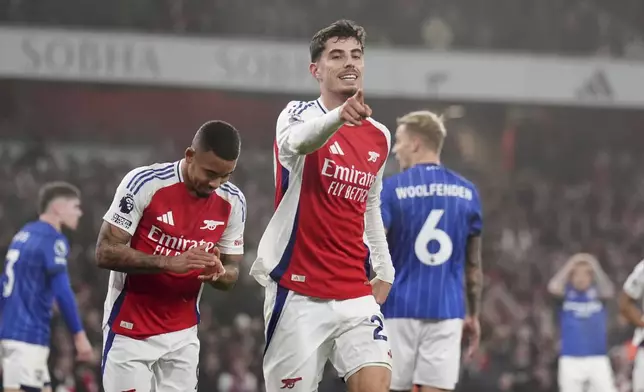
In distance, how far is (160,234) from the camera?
204 inches

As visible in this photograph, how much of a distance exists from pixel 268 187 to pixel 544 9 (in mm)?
6368

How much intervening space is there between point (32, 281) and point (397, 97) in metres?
11.4

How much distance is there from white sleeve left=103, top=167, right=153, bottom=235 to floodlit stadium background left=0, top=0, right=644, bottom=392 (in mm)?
11205

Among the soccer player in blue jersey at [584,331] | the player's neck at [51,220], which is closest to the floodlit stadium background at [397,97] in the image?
the soccer player in blue jersey at [584,331]

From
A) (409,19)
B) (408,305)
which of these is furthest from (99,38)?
(408,305)

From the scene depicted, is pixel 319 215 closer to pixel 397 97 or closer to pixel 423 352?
pixel 423 352

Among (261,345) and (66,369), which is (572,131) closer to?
(261,345)

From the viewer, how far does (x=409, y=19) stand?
1980 centimetres

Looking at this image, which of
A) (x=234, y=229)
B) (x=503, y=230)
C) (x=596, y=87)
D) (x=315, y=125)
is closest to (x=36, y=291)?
(x=234, y=229)

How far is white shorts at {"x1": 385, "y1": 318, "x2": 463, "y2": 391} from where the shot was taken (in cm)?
680

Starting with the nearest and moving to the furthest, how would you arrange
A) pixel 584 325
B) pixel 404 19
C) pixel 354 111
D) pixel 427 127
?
pixel 354 111 → pixel 427 127 → pixel 584 325 → pixel 404 19

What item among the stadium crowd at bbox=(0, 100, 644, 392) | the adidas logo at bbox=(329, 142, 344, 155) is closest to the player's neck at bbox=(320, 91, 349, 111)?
the adidas logo at bbox=(329, 142, 344, 155)

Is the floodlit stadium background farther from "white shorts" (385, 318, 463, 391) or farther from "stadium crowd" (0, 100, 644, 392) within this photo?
"white shorts" (385, 318, 463, 391)

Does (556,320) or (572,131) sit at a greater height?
(572,131)
